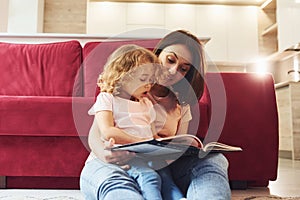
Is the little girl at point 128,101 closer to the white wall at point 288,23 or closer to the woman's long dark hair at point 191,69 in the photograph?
the woman's long dark hair at point 191,69

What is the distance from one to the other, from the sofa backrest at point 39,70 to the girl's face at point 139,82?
3.06 ft

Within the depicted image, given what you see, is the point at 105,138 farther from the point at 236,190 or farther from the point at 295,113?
the point at 295,113

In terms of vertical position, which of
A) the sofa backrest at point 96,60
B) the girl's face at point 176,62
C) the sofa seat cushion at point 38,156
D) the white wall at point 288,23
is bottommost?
the sofa seat cushion at point 38,156

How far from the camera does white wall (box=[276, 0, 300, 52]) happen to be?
151 inches

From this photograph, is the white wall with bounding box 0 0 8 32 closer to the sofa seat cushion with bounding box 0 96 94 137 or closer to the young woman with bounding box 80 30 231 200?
the sofa seat cushion with bounding box 0 96 94 137

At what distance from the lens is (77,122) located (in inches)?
57.3

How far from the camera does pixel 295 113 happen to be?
351 centimetres

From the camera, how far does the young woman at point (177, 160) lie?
2.68 feet

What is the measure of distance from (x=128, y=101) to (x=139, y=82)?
6 centimetres

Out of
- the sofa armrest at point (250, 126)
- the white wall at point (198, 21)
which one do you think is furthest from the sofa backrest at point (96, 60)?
the white wall at point (198, 21)

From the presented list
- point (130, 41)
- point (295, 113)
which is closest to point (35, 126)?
point (130, 41)

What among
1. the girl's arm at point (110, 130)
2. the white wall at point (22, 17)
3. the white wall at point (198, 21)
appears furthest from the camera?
Answer: the white wall at point (198, 21)

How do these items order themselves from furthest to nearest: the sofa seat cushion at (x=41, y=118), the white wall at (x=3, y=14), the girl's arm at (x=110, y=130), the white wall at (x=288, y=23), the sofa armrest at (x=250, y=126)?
the white wall at (x=3, y=14) < the white wall at (x=288, y=23) < the sofa armrest at (x=250, y=126) < the sofa seat cushion at (x=41, y=118) < the girl's arm at (x=110, y=130)

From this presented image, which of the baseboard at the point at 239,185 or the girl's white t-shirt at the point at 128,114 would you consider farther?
the baseboard at the point at 239,185
